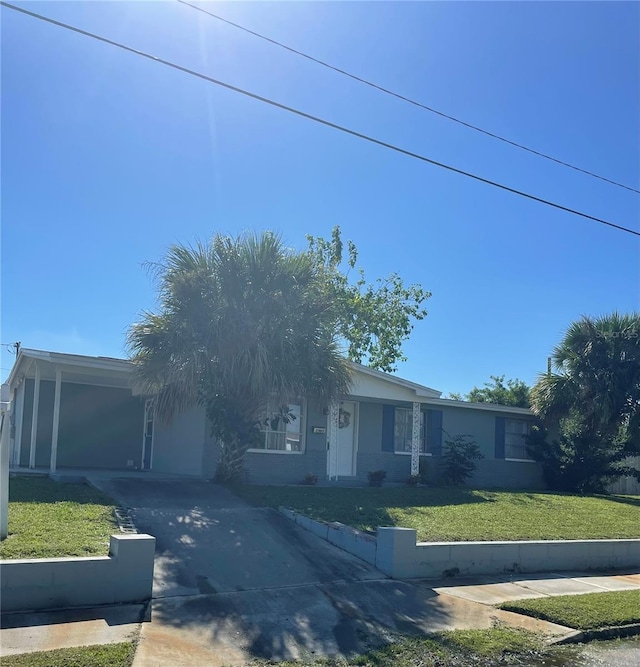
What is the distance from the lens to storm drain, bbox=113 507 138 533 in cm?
972

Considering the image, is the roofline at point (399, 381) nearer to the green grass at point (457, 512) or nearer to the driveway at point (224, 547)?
the green grass at point (457, 512)

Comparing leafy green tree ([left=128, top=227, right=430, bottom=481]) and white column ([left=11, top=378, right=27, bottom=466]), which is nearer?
leafy green tree ([left=128, top=227, right=430, bottom=481])

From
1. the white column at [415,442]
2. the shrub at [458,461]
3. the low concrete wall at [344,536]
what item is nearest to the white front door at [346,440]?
the white column at [415,442]

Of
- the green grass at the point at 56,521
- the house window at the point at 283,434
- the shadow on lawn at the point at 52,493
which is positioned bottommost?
the green grass at the point at 56,521

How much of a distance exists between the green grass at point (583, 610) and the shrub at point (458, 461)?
10568mm

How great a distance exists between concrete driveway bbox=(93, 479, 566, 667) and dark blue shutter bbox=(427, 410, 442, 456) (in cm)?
977

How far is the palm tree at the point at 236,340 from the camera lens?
1377 cm

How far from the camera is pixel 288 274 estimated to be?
47.5 feet

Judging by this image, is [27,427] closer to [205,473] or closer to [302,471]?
[205,473]

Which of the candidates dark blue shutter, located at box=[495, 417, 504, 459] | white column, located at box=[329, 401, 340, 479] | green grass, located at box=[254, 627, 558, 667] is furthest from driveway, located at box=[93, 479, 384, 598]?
dark blue shutter, located at box=[495, 417, 504, 459]

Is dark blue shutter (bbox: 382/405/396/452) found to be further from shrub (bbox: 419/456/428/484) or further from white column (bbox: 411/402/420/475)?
shrub (bbox: 419/456/428/484)

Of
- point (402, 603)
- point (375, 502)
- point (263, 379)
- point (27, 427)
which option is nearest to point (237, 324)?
point (263, 379)

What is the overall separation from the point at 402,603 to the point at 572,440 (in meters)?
15.2

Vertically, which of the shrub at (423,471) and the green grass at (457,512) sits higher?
the shrub at (423,471)
